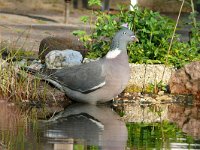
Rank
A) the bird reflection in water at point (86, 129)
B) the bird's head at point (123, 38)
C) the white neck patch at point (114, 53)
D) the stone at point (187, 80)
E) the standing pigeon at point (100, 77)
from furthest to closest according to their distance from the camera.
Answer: the stone at point (187, 80)
the bird's head at point (123, 38)
the white neck patch at point (114, 53)
the standing pigeon at point (100, 77)
the bird reflection in water at point (86, 129)

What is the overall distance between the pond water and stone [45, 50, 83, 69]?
3.71 ft

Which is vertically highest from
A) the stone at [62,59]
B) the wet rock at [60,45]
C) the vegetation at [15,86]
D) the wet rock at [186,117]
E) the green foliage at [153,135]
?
the wet rock at [60,45]

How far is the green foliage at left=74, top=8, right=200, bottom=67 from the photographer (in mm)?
11969

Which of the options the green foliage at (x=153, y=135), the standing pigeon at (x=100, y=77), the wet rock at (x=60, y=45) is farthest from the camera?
the wet rock at (x=60, y=45)

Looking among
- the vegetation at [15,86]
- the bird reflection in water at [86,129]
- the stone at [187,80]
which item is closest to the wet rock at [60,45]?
the stone at [187,80]

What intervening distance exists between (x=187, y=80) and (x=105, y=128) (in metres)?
2.62

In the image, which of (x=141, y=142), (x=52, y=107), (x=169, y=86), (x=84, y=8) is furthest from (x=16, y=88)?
(x=84, y=8)

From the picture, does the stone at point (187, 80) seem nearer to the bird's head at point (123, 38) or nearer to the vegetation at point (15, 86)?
the bird's head at point (123, 38)

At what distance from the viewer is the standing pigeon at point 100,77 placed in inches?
421

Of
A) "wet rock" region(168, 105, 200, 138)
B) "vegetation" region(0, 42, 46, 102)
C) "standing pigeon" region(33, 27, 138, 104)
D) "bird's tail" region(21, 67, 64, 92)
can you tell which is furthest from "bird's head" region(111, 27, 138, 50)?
"vegetation" region(0, 42, 46, 102)

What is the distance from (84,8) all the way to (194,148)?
1787 centimetres

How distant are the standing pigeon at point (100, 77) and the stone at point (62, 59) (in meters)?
0.89

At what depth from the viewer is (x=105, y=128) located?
9.23 m

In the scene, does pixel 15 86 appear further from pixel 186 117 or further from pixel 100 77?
pixel 186 117
